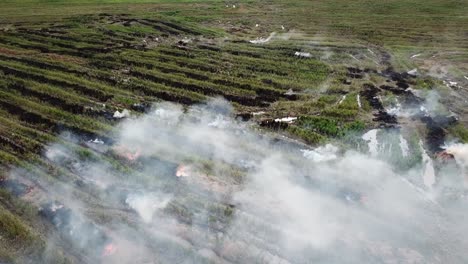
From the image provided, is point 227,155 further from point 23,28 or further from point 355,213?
point 23,28

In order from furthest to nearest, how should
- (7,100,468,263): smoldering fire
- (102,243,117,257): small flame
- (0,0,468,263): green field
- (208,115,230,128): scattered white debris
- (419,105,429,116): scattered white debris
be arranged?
(419,105,429,116): scattered white debris → (208,115,230,128): scattered white debris → (0,0,468,263): green field → (7,100,468,263): smoldering fire → (102,243,117,257): small flame

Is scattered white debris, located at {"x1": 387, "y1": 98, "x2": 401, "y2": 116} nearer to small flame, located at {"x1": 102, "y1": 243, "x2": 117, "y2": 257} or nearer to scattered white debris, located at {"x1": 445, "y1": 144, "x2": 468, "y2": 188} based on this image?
scattered white debris, located at {"x1": 445, "y1": 144, "x2": 468, "y2": 188}

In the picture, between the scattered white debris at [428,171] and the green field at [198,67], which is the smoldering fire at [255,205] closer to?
the scattered white debris at [428,171]

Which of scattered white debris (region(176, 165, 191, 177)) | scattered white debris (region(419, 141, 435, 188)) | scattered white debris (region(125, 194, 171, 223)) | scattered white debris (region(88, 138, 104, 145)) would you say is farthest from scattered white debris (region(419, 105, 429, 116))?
scattered white debris (region(88, 138, 104, 145))

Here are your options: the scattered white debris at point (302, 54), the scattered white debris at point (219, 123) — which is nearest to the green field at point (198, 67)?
the scattered white debris at point (302, 54)

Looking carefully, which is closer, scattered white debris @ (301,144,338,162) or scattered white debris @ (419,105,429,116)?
scattered white debris @ (301,144,338,162)

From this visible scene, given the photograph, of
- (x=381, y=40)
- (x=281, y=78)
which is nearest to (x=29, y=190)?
(x=281, y=78)

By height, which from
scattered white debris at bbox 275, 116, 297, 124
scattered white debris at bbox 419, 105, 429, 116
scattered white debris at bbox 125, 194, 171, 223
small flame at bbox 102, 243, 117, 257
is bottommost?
small flame at bbox 102, 243, 117, 257
